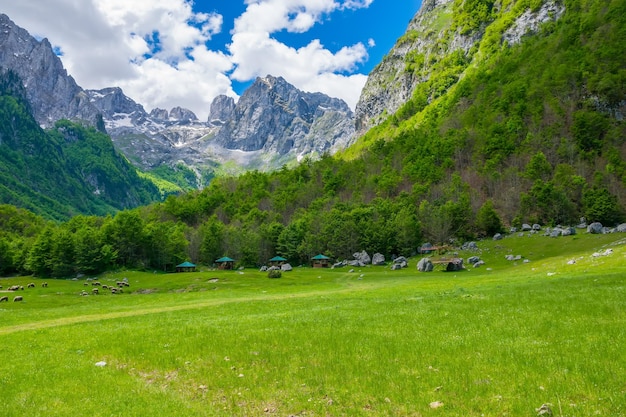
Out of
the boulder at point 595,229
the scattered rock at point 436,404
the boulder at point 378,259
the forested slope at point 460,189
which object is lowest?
the boulder at point 378,259

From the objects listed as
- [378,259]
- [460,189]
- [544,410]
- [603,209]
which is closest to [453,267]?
[378,259]

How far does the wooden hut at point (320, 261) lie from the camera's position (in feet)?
406

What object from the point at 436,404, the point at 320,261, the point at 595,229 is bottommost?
the point at 320,261

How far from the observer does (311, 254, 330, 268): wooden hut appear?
12362 cm

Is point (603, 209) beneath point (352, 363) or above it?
above

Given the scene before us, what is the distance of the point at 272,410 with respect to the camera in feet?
39.6

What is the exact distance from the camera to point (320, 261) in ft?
414

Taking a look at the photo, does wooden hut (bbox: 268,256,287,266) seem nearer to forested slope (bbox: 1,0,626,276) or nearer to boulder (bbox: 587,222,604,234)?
forested slope (bbox: 1,0,626,276)

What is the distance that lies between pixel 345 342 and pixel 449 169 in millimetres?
162277

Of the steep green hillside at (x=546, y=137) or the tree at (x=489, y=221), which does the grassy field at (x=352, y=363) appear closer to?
the tree at (x=489, y=221)

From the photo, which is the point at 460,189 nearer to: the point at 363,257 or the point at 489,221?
the point at 489,221

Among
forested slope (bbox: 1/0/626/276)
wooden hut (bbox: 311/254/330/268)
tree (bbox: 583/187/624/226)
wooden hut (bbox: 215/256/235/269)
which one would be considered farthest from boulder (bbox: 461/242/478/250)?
wooden hut (bbox: 215/256/235/269)

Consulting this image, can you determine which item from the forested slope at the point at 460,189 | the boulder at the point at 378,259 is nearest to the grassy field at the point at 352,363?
the boulder at the point at 378,259

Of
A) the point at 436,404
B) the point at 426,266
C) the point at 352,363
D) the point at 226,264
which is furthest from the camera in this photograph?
the point at 226,264
